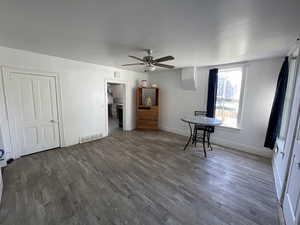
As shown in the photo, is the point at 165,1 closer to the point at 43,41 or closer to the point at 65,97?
the point at 43,41

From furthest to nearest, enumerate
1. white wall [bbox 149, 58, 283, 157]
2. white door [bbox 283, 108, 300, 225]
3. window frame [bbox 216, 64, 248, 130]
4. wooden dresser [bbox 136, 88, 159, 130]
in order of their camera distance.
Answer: wooden dresser [bbox 136, 88, 159, 130] < window frame [bbox 216, 64, 248, 130] < white wall [bbox 149, 58, 283, 157] < white door [bbox 283, 108, 300, 225]

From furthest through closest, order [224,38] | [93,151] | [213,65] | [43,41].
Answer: [213,65] < [93,151] < [43,41] < [224,38]

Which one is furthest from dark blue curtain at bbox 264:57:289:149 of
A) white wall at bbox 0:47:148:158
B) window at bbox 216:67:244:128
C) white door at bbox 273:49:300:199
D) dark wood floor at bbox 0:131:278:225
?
white wall at bbox 0:47:148:158

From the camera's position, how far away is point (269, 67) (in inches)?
118

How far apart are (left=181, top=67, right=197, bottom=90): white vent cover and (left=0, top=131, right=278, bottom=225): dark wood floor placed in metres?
2.24

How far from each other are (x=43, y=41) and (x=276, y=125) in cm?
495

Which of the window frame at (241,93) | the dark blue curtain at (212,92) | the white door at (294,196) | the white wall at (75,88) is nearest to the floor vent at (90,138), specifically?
the white wall at (75,88)

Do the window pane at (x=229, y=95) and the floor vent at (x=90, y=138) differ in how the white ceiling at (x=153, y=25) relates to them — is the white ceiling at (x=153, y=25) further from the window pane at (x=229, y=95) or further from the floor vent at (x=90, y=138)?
the floor vent at (x=90, y=138)

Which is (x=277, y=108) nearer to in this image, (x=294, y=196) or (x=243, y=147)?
(x=243, y=147)

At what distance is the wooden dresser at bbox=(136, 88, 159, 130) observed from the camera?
505 cm

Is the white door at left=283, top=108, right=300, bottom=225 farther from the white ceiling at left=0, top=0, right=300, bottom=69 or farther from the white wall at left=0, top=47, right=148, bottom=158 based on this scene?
the white wall at left=0, top=47, right=148, bottom=158

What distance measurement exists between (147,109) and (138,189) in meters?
3.39

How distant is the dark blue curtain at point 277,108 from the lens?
262cm

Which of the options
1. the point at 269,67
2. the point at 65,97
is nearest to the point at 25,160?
the point at 65,97
